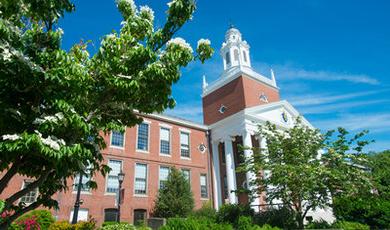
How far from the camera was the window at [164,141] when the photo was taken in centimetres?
2712

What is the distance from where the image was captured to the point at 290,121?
103 ft

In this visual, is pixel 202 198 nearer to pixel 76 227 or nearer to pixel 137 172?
pixel 137 172

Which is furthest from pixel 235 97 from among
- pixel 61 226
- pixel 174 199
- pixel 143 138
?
pixel 61 226

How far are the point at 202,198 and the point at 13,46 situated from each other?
25.3 m

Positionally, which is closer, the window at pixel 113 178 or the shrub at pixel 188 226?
the shrub at pixel 188 226

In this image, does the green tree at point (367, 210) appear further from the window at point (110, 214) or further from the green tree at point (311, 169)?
the window at point (110, 214)

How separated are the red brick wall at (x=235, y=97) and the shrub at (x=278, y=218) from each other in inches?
518

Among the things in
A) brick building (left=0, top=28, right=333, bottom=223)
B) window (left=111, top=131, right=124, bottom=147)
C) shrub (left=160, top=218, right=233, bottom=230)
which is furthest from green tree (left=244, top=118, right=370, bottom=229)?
window (left=111, top=131, right=124, bottom=147)

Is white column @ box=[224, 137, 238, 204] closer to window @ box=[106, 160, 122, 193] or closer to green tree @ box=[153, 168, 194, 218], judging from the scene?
green tree @ box=[153, 168, 194, 218]

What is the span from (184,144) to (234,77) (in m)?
9.09

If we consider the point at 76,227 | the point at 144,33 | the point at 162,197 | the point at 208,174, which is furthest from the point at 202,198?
the point at 144,33

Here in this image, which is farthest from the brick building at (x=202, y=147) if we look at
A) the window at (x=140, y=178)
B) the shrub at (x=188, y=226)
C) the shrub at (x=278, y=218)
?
the shrub at (x=188, y=226)

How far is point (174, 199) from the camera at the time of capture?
2245 cm

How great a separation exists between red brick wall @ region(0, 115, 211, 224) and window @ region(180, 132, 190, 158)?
1.35 feet
